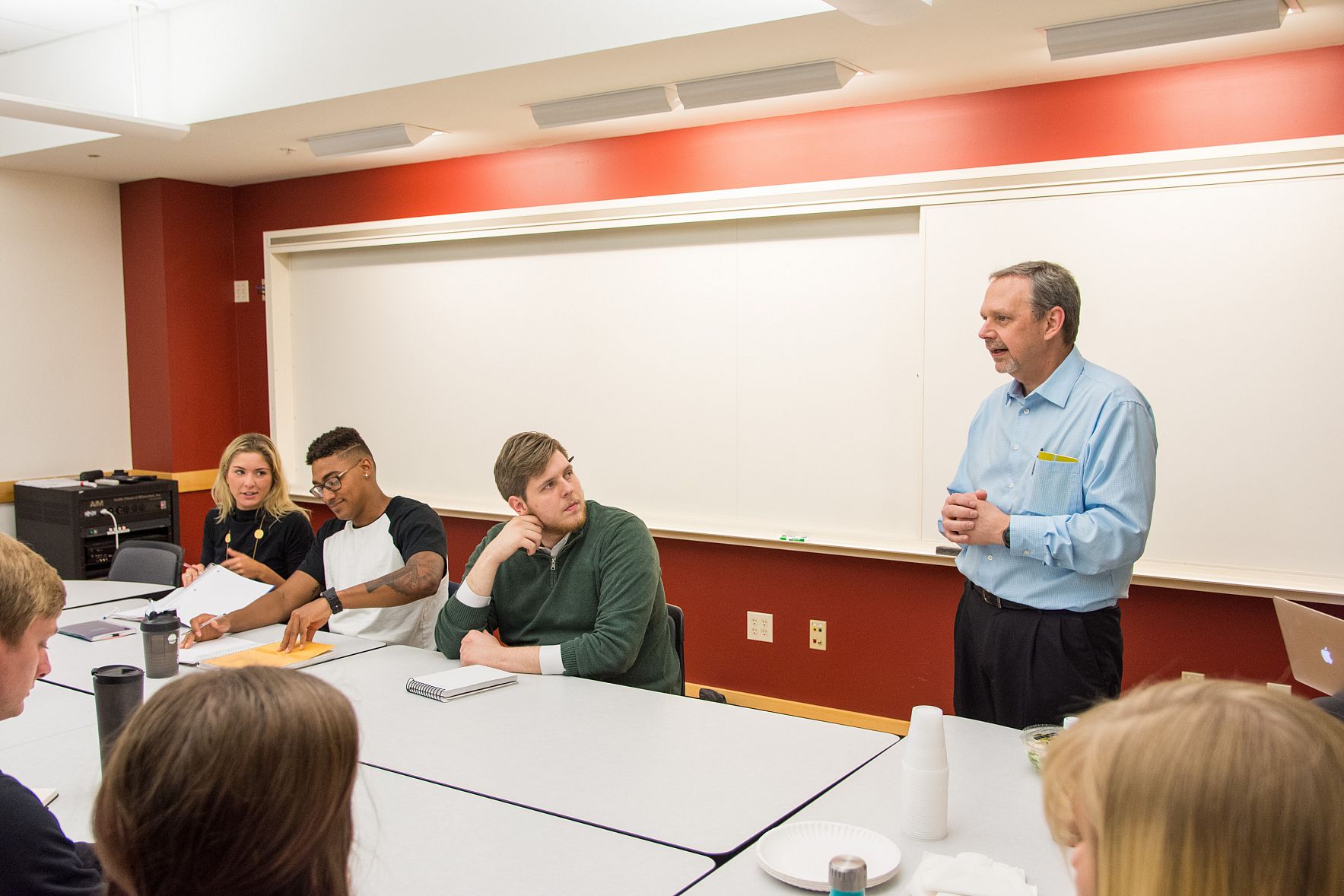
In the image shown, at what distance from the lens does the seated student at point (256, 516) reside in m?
3.68

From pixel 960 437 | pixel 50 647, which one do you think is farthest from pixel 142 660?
pixel 960 437

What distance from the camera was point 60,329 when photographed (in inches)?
217

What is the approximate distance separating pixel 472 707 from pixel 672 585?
2.34 metres

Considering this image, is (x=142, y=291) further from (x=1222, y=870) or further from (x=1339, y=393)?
(x=1222, y=870)

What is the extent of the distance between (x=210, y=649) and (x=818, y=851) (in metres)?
1.96

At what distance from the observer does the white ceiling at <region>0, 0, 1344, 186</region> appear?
123 inches

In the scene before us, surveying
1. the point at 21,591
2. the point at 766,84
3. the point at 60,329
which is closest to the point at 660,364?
the point at 766,84

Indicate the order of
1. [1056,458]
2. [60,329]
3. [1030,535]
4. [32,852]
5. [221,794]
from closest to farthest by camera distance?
1. [221,794]
2. [32,852]
3. [1030,535]
4. [1056,458]
5. [60,329]

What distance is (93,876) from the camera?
→ 4.33ft

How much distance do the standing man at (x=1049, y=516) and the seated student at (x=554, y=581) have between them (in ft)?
2.60

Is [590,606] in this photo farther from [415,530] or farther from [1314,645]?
[1314,645]

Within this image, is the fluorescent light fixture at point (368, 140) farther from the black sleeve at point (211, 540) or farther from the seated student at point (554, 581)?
the seated student at point (554, 581)

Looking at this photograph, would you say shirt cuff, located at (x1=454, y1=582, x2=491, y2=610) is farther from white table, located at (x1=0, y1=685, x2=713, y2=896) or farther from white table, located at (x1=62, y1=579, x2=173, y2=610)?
white table, located at (x1=62, y1=579, x2=173, y2=610)

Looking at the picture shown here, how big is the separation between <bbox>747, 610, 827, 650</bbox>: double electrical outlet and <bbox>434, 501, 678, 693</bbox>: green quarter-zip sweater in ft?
5.18
